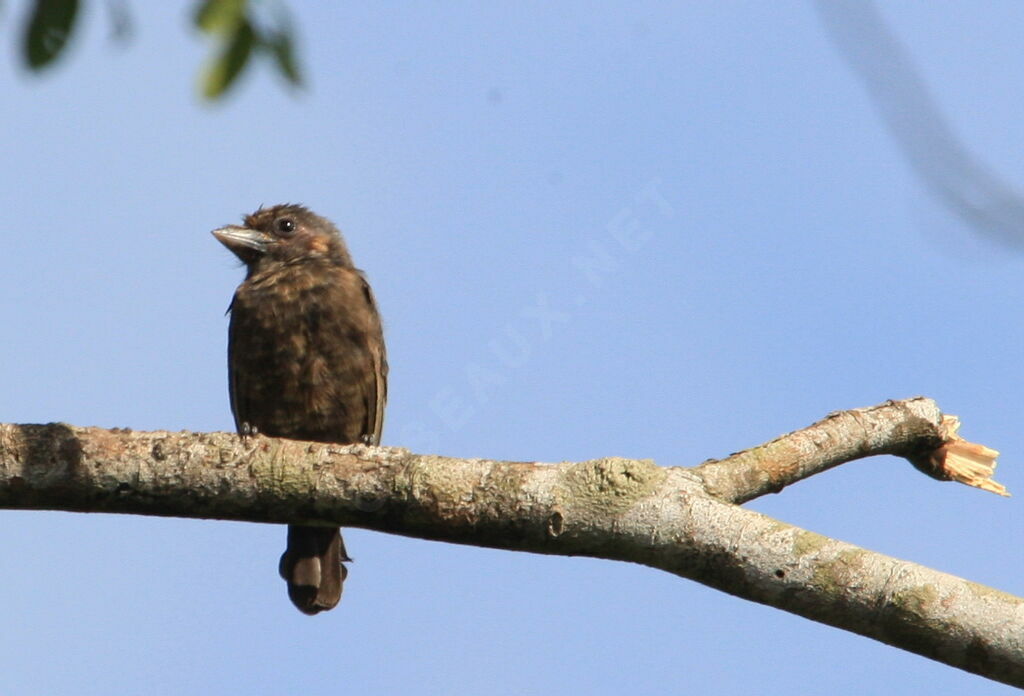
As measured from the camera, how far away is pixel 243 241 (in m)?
6.28

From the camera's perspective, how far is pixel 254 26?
2.01m

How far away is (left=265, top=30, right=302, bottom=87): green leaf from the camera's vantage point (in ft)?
6.50

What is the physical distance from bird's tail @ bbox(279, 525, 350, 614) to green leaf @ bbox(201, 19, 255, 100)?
352 centimetres

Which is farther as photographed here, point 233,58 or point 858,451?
point 858,451

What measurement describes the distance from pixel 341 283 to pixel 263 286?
1.12 ft

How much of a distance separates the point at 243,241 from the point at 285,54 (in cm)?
437

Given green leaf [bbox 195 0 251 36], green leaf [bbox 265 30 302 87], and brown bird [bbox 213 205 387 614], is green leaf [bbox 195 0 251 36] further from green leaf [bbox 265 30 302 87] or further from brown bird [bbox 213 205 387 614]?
brown bird [bbox 213 205 387 614]

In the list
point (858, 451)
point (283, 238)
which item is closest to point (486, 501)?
point (858, 451)

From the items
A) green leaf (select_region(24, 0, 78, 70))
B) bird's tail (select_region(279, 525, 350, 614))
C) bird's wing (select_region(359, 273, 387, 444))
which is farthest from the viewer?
bird's wing (select_region(359, 273, 387, 444))

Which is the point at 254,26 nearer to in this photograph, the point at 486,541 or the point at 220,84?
the point at 220,84

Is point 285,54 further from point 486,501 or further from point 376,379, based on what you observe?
point 376,379

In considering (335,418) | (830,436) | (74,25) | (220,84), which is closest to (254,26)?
(220,84)

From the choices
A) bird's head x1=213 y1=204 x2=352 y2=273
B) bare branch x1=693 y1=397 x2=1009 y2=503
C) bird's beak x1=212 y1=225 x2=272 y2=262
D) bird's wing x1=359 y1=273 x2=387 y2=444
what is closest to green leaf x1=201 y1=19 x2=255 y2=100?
bare branch x1=693 y1=397 x2=1009 y2=503

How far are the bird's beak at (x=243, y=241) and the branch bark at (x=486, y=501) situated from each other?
120 inches
